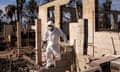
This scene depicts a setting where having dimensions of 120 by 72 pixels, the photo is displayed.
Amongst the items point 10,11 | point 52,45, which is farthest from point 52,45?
point 10,11

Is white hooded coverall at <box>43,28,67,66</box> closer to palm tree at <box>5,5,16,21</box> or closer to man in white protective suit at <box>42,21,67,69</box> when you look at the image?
man in white protective suit at <box>42,21,67,69</box>

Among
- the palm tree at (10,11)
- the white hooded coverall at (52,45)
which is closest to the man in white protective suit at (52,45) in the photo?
the white hooded coverall at (52,45)

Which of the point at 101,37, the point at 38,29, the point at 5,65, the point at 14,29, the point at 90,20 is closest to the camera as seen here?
the point at 101,37

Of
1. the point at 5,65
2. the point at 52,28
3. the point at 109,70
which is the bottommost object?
the point at 5,65

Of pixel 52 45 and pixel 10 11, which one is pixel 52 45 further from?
pixel 10 11

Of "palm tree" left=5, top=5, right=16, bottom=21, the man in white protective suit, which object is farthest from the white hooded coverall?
"palm tree" left=5, top=5, right=16, bottom=21

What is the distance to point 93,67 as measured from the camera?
4188 mm

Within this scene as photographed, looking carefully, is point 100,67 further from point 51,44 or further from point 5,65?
point 5,65

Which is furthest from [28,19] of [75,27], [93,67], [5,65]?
[93,67]

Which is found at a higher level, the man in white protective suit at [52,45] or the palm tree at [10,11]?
the palm tree at [10,11]

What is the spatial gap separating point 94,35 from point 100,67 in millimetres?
5992

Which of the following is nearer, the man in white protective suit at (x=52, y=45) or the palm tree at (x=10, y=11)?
the man in white protective suit at (x=52, y=45)

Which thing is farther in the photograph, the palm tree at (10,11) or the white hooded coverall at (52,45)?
the palm tree at (10,11)

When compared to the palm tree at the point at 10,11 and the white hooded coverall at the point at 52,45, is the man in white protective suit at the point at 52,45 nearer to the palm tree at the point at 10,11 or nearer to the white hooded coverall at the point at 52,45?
the white hooded coverall at the point at 52,45
